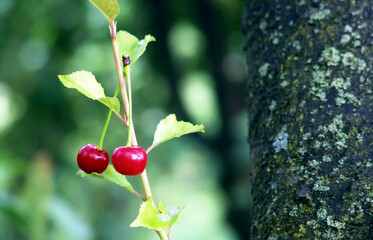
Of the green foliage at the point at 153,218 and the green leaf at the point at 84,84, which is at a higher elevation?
the green leaf at the point at 84,84

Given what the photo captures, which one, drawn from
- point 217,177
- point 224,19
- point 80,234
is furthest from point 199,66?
point 80,234

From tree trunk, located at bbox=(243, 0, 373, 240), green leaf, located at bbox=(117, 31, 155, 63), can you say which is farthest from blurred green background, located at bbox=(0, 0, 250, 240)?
green leaf, located at bbox=(117, 31, 155, 63)

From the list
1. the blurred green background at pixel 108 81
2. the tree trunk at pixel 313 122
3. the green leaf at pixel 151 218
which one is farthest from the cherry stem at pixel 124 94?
the blurred green background at pixel 108 81

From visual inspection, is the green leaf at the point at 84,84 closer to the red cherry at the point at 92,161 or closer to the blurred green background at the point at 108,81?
the red cherry at the point at 92,161

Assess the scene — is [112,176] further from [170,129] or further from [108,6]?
[108,6]

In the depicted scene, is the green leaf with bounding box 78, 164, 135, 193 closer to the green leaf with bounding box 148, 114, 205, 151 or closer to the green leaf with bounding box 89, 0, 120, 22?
the green leaf with bounding box 148, 114, 205, 151

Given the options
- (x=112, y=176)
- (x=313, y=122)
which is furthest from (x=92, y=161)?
(x=313, y=122)

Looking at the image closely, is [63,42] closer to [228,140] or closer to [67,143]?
[67,143]
